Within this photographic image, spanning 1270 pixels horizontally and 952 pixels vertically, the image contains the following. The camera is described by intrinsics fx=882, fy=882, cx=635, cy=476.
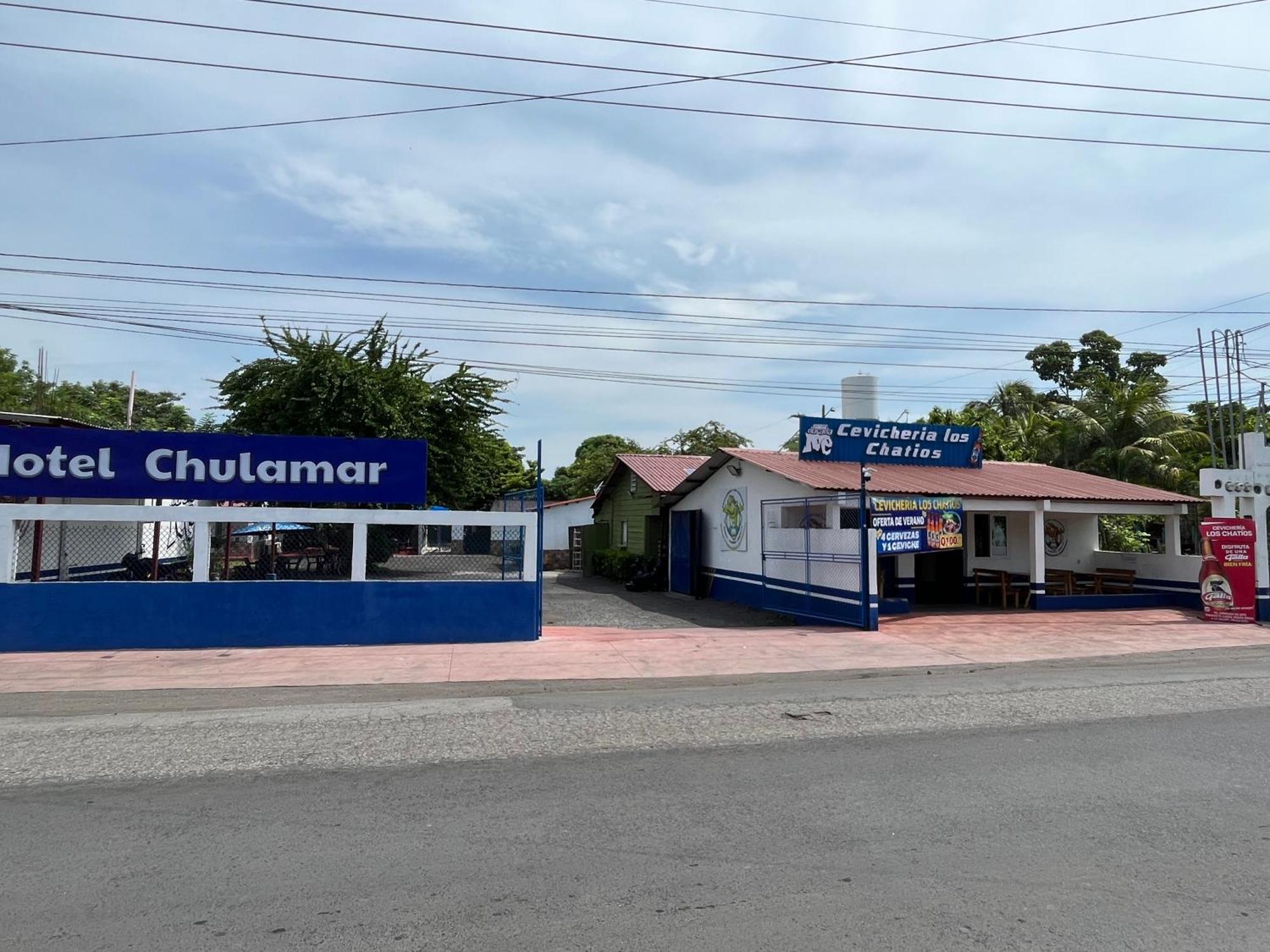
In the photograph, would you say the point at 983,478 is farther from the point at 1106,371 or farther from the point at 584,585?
the point at 1106,371

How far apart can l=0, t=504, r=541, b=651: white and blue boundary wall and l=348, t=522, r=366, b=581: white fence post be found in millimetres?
14

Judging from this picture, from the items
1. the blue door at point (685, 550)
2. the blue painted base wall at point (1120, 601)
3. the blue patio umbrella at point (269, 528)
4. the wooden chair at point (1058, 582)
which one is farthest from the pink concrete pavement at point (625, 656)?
the blue door at point (685, 550)

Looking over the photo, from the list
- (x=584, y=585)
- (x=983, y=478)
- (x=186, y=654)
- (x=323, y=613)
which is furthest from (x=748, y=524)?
(x=186, y=654)

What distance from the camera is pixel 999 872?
4508 mm

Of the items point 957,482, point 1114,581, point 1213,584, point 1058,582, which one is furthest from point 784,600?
point 1114,581

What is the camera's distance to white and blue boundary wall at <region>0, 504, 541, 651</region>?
41.1 feet

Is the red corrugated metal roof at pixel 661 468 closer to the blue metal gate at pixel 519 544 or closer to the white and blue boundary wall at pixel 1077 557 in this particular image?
the white and blue boundary wall at pixel 1077 557

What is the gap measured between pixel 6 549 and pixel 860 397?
21027mm

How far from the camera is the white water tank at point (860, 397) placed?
2605 cm

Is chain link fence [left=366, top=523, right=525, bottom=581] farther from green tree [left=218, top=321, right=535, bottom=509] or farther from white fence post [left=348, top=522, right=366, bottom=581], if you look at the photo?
green tree [left=218, top=321, right=535, bottom=509]

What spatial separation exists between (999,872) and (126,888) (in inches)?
171

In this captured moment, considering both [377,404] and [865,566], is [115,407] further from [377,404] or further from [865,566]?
[865,566]

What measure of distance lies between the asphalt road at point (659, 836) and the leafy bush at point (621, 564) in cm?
1720

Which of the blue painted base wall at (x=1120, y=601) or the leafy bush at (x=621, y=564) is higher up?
the leafy bush at (x=621, y=564)
